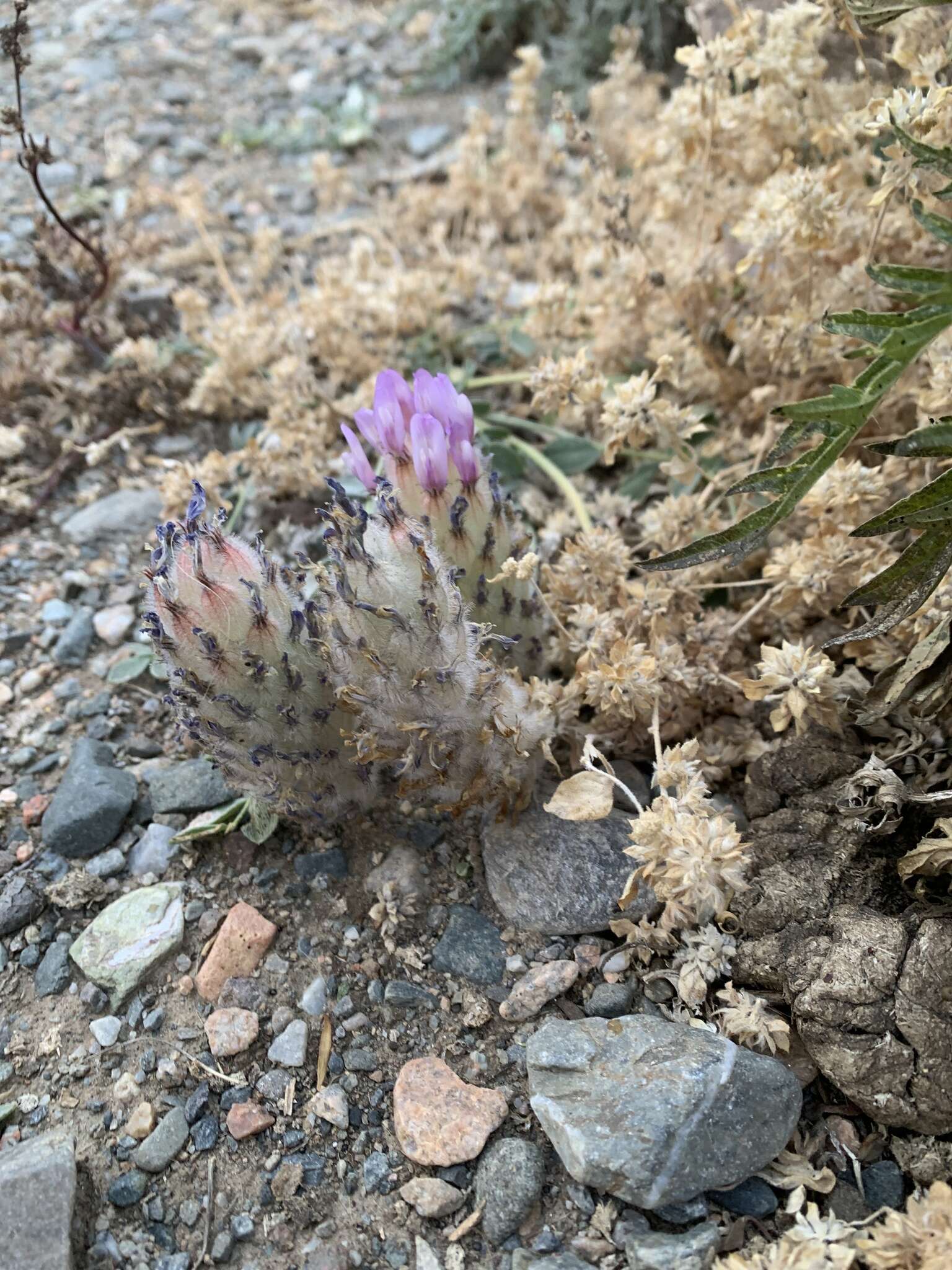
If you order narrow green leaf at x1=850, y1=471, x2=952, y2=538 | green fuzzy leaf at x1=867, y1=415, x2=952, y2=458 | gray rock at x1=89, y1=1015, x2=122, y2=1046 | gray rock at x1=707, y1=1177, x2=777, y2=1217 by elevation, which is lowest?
gray rock at x1=707, y1=1177, x2=777, y2=1217

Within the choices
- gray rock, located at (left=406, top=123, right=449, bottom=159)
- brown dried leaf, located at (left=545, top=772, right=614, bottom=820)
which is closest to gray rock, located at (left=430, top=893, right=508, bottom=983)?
brown dried leaf, located at (left=545, top=772, right=614, bottom=820)

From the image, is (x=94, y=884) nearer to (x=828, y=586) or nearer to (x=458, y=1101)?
(x=458, y=1101)

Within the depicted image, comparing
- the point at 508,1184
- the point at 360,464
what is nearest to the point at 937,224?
the point at 360,464

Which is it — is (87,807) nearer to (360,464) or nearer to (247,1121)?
(247,1121)

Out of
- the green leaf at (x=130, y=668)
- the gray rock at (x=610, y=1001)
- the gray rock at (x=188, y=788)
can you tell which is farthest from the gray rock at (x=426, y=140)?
the gray rock at (x=610, y=1001)

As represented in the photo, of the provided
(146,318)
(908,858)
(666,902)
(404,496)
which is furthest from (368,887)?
(146,318)

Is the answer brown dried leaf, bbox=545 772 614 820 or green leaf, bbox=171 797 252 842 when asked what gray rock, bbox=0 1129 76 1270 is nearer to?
green leaf, bbox=171 797 252 842

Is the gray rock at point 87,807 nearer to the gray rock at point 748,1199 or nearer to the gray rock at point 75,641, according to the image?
the gray rock at point 75,641

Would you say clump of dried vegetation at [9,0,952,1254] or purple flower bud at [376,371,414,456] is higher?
purple flower bud at [376,371,414,456]
